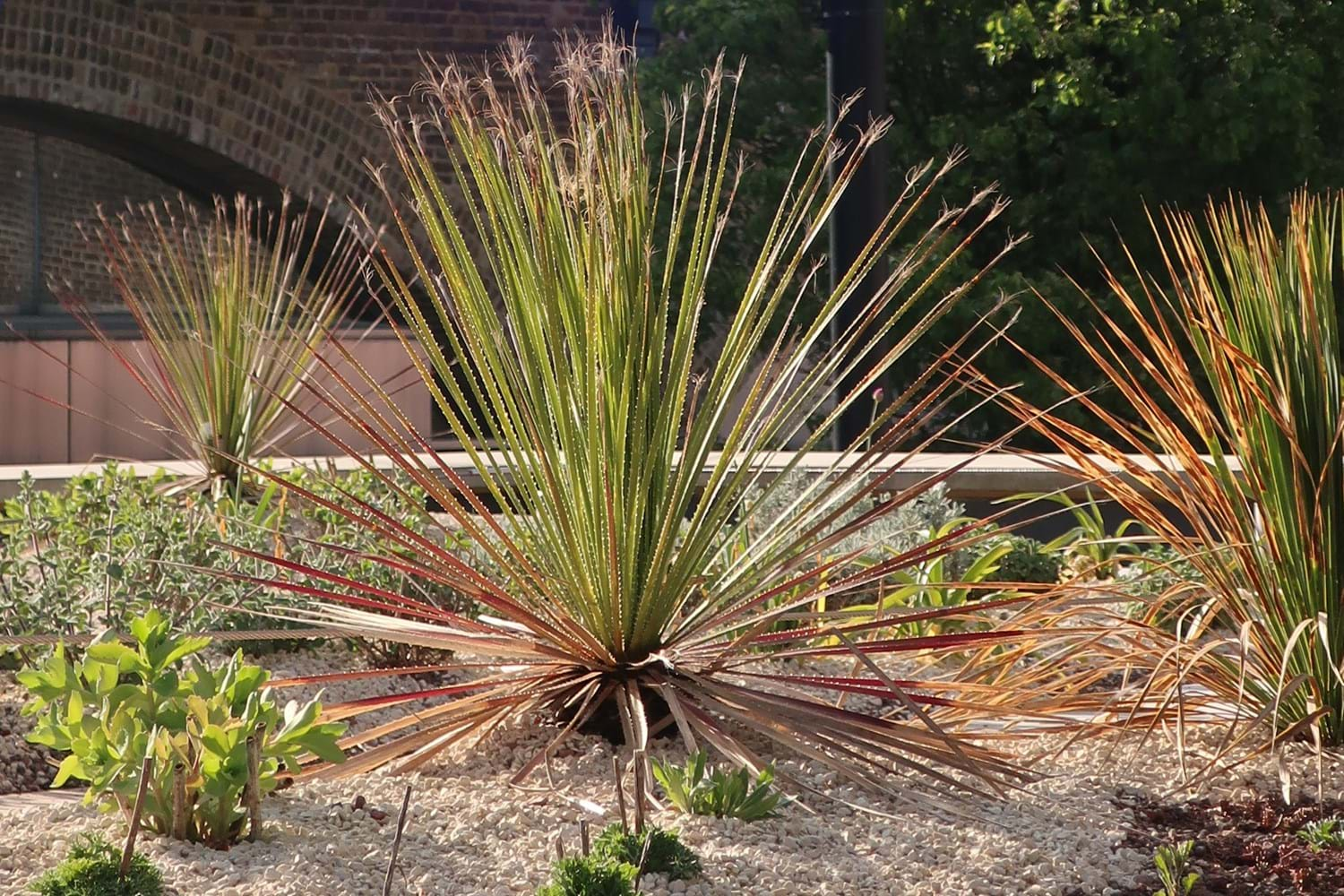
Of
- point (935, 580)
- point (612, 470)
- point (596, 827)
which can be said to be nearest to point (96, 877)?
point (596, 827)

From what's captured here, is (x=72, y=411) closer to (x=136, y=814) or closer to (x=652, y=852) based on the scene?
(x=136, y=814)

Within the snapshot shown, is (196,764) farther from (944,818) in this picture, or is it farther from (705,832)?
(944,818)

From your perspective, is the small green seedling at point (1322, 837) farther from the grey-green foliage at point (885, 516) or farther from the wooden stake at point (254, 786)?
the grey-green foliage at point (885, 516)

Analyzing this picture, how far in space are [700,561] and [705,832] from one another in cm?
64

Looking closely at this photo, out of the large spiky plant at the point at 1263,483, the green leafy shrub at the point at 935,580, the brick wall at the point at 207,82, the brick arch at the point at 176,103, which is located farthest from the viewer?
the brick wall at the point at 207,82

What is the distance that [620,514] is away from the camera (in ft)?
9.62

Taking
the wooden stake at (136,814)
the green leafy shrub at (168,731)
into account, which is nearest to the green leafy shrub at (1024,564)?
the green leafy shrub at (168,731)

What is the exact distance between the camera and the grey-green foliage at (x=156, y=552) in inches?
144

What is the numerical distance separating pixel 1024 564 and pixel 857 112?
2564mm

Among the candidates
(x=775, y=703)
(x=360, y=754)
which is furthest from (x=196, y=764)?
(x=775, y=703)

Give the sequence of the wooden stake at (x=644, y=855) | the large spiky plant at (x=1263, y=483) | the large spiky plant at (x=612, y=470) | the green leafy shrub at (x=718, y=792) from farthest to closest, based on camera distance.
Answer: the large spiky plant at (x=1263, y=483)
the large spiky plant at (x=612, y=470)
the green leafy shrub at (x=718, y=792)
the wooden stake at (x=644, y=855)

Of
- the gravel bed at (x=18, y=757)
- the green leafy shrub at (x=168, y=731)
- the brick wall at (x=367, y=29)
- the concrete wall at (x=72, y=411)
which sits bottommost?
the gravel bed at (x=18, y=757)

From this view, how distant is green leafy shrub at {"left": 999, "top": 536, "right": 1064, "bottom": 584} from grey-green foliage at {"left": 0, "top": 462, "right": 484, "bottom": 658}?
165cm

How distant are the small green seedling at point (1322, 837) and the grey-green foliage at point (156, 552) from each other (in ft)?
5.25
